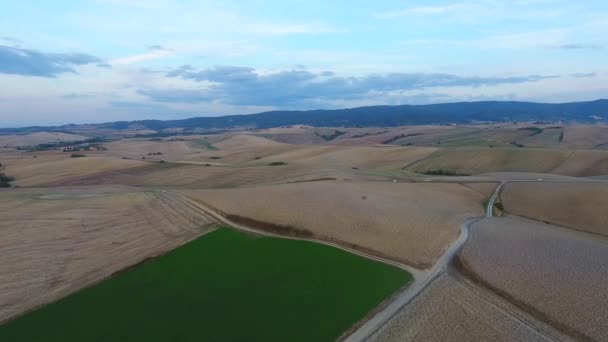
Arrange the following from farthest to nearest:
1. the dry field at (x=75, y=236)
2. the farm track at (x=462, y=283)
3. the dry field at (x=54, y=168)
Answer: the dry field at (x=54, y=168) < the dry field at (x=75, y=236) < the farm track at (x=462, y=283)

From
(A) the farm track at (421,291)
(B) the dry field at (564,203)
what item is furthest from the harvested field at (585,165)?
(A) the farm track at (421,291)

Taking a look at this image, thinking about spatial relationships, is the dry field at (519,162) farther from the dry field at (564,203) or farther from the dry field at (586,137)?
the dry field at (586,137)

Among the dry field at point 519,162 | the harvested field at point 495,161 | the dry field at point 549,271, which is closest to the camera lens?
the dry field at point 549,271

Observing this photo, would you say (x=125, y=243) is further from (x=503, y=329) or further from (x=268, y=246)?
(x=503, y=329)

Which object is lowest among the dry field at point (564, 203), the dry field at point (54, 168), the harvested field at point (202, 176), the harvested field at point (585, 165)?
the harvested field at point (585, 165)

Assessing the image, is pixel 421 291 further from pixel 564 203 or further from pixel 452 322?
pixel 564 203

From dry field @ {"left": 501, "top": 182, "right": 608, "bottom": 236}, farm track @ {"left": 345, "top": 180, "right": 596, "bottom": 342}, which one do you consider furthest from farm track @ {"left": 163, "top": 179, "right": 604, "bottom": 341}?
dry field @ {"left": 501, "top": 182, "right": 608, "bottom": 236}
